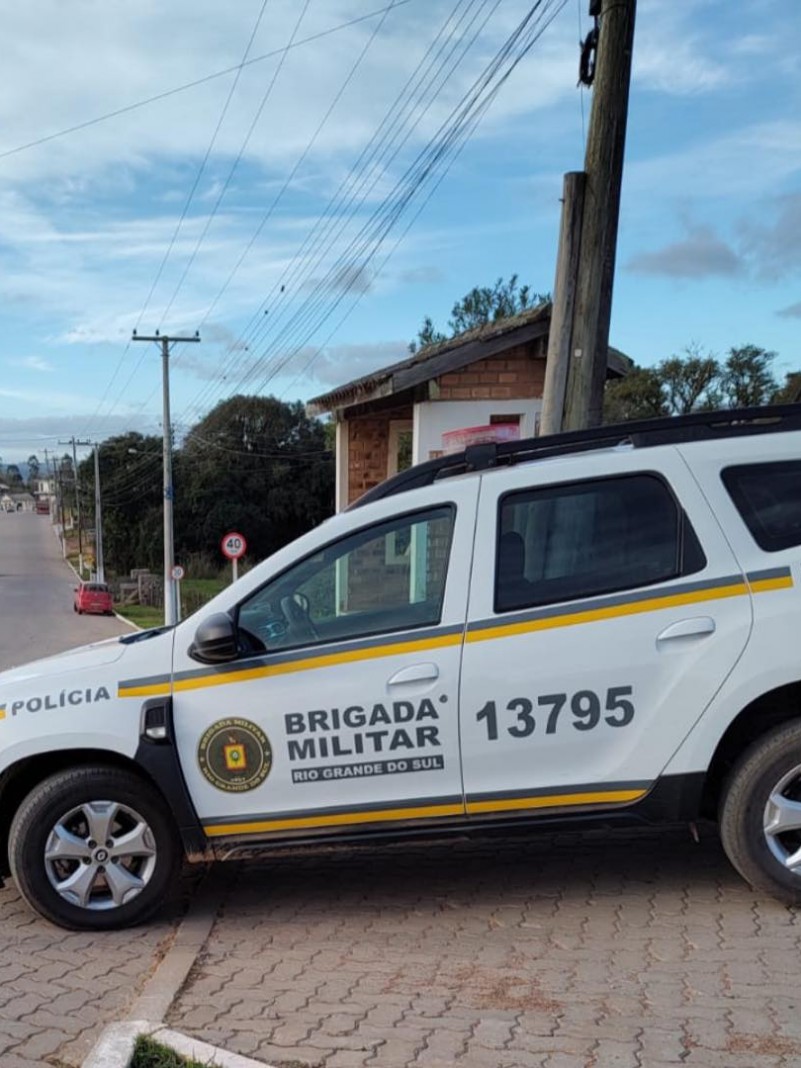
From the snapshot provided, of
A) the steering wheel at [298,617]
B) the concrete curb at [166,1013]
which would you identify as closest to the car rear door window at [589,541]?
the steering wheel at [298,617]

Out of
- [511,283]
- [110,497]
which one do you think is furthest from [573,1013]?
[110,497]

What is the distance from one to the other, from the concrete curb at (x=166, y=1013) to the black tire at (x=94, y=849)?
27 cm

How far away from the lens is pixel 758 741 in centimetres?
433

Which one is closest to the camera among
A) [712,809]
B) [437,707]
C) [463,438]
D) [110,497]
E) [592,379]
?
[437,707]

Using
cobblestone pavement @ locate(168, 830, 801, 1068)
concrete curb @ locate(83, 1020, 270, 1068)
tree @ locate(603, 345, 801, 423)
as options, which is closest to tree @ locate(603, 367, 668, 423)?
tree @ locate(603, 345, 801, 423)

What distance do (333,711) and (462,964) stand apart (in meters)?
1.10

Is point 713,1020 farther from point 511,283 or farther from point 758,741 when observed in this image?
point 511,283

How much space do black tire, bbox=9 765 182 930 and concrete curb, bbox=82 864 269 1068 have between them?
27 centimetres

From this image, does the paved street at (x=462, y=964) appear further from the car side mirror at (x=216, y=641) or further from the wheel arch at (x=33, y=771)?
the car side mirror at (x=216, y=641)

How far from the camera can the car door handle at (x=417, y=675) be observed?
14.0ft

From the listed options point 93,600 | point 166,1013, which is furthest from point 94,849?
point 93,600

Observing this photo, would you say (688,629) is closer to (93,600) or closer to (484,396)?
(484,396)

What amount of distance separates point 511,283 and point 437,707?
5538 centimetres

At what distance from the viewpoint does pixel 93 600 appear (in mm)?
44906
